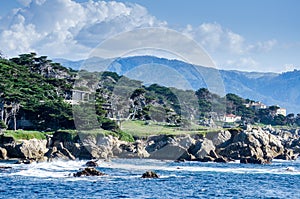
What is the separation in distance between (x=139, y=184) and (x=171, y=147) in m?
37.1

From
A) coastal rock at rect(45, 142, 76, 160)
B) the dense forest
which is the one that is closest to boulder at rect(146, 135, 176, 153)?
the dense forest

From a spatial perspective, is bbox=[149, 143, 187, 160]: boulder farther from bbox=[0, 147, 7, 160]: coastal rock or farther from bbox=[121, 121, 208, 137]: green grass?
bbox=[0, 147, 7, 160]: coastal rock

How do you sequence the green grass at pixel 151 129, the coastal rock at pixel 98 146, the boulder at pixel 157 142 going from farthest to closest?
the green grass at pixel 151 129
the boulder at pixel 157 142
the coastal rock at pixel 98 146

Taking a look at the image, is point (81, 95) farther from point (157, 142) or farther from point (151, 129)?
point (157, 142)

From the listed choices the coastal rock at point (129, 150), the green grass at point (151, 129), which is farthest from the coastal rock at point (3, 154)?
the green grass at point (151, 129)

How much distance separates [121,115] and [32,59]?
23.4 metres

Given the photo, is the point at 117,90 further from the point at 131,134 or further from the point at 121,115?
the point at 131,134

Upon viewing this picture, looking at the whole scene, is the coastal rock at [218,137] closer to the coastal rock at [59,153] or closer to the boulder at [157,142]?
the boulder at [157,142]

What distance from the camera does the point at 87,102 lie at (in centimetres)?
8788

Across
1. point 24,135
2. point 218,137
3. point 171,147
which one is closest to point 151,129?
point 171,147

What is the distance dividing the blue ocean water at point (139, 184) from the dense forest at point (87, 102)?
22.2 m

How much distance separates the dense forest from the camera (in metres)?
76.6

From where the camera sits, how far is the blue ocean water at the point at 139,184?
36.0 meters

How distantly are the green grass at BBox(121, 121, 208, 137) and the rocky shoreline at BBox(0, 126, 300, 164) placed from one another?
9.51ft
